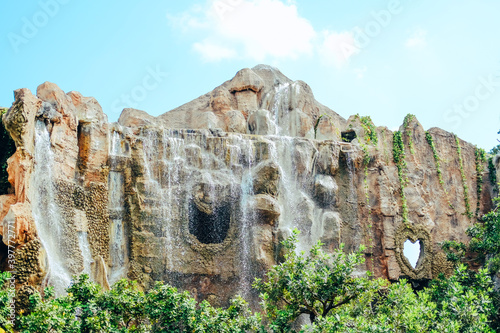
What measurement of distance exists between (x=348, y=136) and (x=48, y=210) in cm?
1591

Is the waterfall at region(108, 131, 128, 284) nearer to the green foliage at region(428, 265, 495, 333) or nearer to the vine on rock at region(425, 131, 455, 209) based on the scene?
the green foliage at region(428, 265, 495, 333)

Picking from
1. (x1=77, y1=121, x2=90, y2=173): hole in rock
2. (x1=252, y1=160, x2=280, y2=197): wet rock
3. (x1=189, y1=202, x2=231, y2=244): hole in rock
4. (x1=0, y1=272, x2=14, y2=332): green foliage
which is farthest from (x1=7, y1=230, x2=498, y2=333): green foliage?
(x1=252, y1=160, x2=280, y2=197): wet rock

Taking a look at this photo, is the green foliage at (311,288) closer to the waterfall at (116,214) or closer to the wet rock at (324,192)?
the waterfall at (116,214)

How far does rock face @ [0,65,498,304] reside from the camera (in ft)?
69.0

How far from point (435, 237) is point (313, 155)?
7.91 metres

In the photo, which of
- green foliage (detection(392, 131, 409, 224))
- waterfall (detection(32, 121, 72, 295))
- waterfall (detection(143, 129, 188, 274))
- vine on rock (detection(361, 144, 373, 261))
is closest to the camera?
waterfall (detection(32, 121, 72, 295))

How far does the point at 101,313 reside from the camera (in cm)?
1677

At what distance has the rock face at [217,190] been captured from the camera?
2103cm

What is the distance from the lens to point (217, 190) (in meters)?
24.3

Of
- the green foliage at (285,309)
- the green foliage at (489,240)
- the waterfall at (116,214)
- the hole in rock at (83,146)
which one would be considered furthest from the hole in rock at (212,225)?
the green foliage at (489,240)

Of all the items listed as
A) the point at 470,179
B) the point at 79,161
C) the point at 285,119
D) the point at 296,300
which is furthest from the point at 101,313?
the point at 470,179

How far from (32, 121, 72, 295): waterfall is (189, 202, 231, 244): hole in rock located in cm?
543

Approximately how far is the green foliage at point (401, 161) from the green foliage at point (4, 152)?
57.1 ft

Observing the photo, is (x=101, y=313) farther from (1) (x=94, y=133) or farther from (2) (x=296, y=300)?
(1) (x=94, y=133)
